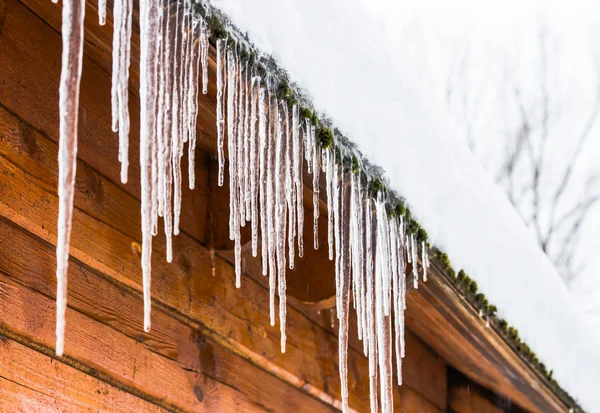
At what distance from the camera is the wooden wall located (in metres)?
1.54

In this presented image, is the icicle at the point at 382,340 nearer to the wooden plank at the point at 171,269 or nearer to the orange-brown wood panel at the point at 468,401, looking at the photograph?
the wooden plank at the point at 171,269

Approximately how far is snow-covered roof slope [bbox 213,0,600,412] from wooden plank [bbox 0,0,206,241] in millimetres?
562

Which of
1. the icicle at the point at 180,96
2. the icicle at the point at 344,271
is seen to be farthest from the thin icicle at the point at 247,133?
the icicle at the point at 344,271

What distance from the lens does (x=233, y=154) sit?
1.62 m

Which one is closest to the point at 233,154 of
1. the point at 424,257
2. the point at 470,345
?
the point at 424,257

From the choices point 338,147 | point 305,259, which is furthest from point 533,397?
point 338,147

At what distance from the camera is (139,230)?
1.91 metres

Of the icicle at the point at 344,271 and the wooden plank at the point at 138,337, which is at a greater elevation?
the icicle at the point at 344,271

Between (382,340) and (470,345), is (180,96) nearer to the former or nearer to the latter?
(382,340)

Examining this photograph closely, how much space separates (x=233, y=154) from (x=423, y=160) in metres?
0.63

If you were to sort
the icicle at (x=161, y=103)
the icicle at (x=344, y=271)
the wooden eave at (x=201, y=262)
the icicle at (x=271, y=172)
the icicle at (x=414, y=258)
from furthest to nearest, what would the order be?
1. the icicle at (x=414, y=258)
2. the icicle at (x=344, y=271)
3. the wooden eave at (x=201, y=262)
4. the icicle at (x=271, y=172)
5. the icicle at (x=161, y=103)

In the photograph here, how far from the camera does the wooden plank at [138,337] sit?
1557 mm

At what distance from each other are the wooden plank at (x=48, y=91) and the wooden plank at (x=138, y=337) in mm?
258

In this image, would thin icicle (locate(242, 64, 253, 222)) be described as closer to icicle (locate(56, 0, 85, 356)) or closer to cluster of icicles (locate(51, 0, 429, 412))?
cluster of icicles (locate(51, 0, 429, 412))
